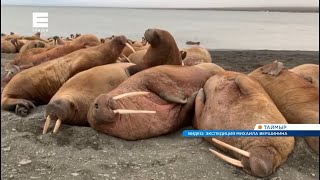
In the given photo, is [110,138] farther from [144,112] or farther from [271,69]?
[271,69]

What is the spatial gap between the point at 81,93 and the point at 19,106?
876mm

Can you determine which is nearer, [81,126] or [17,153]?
[17,153]

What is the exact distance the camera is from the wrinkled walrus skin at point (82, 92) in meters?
4.23

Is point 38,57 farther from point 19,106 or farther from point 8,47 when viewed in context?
point 8,47

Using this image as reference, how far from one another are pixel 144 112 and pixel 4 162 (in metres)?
1.30

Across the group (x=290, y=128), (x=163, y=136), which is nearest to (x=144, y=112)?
(x=163, y=136)

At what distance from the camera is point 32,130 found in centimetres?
436

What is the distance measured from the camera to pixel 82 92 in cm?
459

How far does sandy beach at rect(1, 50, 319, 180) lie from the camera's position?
347 cm

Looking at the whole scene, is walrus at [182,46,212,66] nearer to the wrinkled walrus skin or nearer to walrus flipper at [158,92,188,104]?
the wrinkled walrus skin

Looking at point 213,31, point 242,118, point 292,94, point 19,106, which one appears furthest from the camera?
point 213,31

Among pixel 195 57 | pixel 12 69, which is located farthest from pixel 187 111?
pixel 12 69

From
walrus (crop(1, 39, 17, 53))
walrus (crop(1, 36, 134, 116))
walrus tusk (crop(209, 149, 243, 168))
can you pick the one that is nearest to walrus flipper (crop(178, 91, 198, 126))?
walrus tusk (crop(209, 149, 243, 168))

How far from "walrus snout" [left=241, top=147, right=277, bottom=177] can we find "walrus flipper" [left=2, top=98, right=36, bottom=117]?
2.58m
